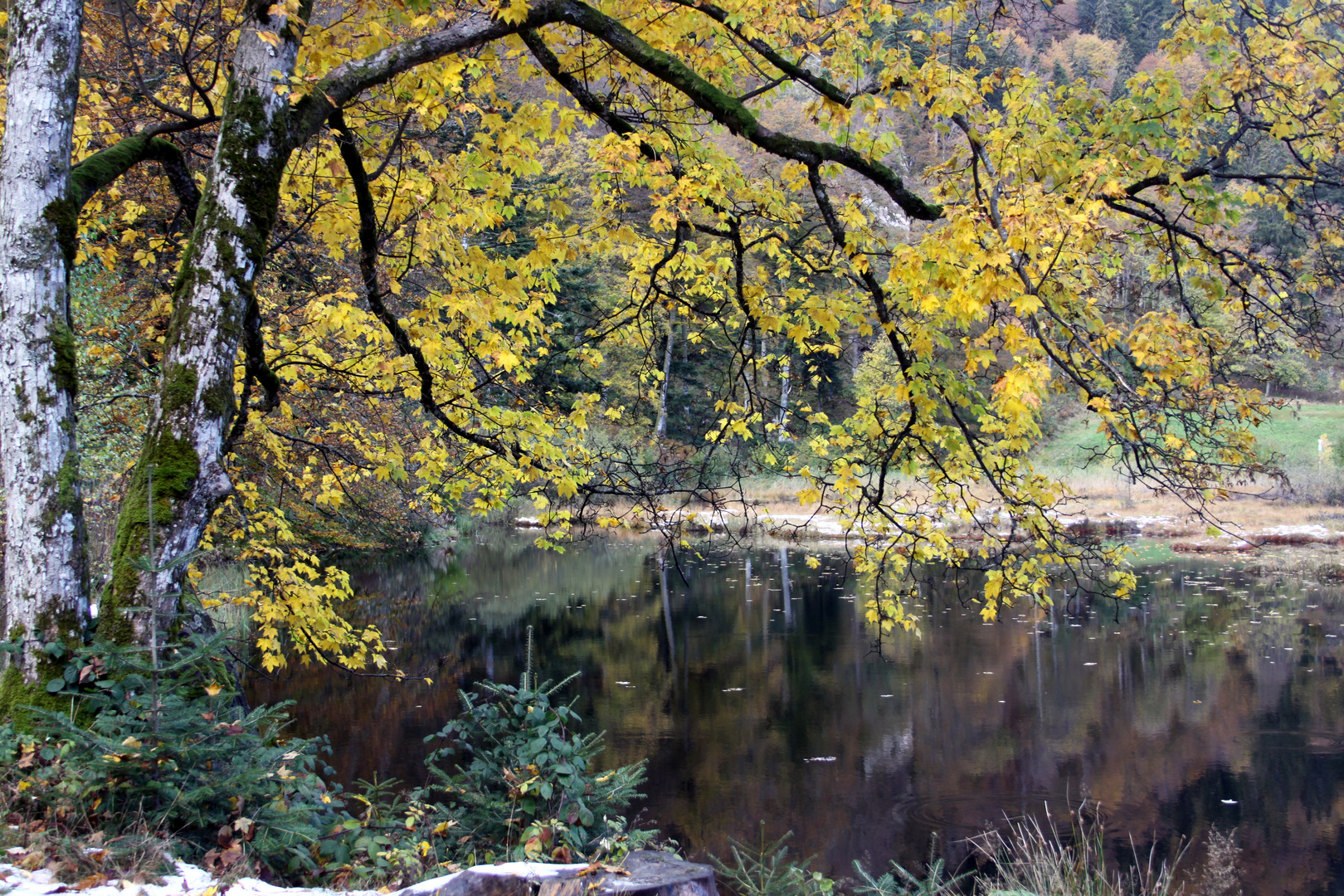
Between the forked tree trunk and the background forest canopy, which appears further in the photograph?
the background forest canopy

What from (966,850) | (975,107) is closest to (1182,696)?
(966,850)

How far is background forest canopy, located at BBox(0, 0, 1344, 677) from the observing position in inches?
142

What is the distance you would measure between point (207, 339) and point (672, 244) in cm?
279

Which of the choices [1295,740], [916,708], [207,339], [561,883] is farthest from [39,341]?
[1295,740]

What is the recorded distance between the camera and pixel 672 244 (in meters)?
5.48

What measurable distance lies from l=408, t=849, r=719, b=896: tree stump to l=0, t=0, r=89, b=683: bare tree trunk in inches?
74.5

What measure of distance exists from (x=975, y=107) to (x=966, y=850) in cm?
624

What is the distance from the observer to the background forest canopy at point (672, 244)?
3613mm

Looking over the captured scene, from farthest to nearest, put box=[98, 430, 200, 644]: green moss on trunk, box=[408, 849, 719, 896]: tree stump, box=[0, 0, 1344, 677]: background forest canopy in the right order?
box=[0, 0, 1344, 677]: background forest canopy
box=[98, 430, 200, 644]: green moss on trunk
box=[408, 849, 719, 896]: tree stump

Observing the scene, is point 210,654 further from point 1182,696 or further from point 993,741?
point 1182,696

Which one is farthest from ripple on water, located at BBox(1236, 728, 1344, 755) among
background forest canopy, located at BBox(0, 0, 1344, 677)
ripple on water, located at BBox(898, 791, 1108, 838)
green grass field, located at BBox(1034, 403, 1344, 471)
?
green grass field, located at BBox(1034, 403, 1344, 471)

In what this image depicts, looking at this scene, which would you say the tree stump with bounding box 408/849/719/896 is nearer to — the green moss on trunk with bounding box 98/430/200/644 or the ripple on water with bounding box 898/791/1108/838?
the green moss on trunk with bounding box 98/430/200/644

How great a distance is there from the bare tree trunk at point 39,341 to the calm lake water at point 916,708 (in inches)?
109

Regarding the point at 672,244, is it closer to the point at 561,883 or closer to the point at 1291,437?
the point at 561,883
